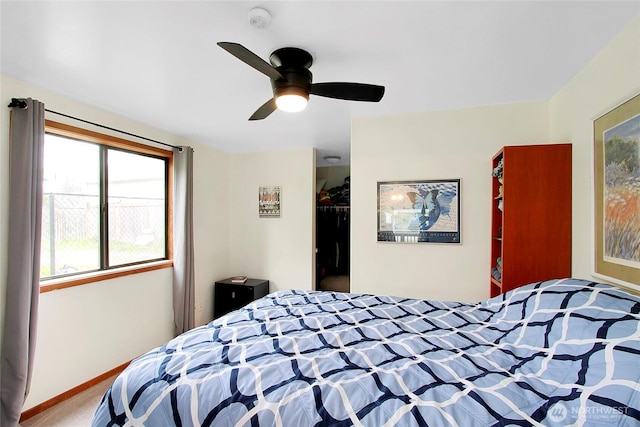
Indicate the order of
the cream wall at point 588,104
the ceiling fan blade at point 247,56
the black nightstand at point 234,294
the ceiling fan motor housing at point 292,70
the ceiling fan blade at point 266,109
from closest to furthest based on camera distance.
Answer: the ceiling fan blade at point 247,56 < the cream wall at point 588,104 < the ceiling fan motor housing at point 292,70 < the ceiling fan blade at point 266,109 < the black nightstand at point 234,294

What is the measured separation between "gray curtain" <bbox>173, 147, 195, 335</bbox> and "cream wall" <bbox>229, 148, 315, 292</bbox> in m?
0.97

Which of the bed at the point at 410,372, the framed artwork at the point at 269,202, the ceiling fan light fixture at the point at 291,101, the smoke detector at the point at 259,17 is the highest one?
the smoke detector at the point at 259,17

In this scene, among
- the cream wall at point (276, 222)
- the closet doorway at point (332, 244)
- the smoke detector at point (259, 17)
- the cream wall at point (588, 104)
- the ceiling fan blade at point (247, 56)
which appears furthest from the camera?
the closet doorway at point (332, 244)

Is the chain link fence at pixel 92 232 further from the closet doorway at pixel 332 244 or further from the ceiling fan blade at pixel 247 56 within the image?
the closet doorway at pixel 332 244

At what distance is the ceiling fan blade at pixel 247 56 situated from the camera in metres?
1.11

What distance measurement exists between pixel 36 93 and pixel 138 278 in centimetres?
172

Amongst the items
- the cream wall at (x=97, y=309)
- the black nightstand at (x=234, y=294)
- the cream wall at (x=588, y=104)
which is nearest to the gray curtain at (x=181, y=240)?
the cream wall at (x=97, y=309)

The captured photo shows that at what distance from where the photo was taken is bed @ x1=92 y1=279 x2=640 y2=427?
2.93ft

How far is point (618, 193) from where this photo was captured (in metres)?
1.38

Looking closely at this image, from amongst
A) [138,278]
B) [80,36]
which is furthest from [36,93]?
[138,278]

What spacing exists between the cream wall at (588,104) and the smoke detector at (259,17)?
5.76 ft

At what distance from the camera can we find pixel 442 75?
184 cm

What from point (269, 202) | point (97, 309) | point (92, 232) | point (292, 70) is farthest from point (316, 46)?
point (97, 309)

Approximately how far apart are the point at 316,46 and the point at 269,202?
261 centimetres
